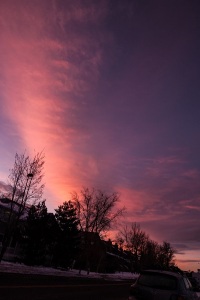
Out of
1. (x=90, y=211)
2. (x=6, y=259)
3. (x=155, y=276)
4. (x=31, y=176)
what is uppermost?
(x=90, y=211)

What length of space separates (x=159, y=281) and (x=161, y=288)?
0.35 meters

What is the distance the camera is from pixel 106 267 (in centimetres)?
7212

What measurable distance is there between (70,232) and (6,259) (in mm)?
8764

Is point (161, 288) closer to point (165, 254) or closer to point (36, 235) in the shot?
point (36, 235)

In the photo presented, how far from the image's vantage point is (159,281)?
29.4 feet

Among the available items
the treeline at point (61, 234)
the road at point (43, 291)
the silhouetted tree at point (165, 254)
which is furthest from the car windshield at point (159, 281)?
the silhouetted tree at point (165, 254)

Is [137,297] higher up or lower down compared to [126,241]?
lower down

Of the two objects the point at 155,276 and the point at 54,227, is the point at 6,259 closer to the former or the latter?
the point at 54,227

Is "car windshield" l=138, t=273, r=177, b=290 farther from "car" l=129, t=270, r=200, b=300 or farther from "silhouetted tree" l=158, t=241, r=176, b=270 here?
"silhouetted tree" l=158, t=241, r=176, b=270

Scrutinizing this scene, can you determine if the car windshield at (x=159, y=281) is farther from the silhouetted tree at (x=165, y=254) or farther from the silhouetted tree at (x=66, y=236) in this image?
the silhouetted tree at (x=165, y=254)

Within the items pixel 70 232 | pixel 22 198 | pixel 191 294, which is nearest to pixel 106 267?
pixel 70 232

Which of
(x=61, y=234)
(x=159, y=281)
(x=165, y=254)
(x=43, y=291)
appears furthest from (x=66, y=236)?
(x=165, y=254)

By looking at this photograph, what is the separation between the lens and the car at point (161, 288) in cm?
841

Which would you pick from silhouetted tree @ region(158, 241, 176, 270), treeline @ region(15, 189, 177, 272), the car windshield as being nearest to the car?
the car windshield
